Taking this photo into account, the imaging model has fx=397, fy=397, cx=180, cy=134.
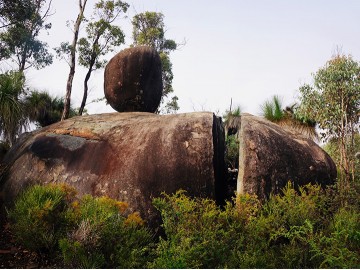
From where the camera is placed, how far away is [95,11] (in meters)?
24.2

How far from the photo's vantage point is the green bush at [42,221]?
6746 millimetres

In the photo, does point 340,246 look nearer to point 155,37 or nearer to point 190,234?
point 190,234

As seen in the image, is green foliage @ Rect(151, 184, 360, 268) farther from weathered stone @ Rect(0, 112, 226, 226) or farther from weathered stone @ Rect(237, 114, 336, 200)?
weathered stone @ Rect(0, 112, 226, 226)

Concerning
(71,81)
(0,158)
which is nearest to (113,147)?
(0,158)

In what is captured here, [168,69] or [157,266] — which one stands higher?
[168,69]

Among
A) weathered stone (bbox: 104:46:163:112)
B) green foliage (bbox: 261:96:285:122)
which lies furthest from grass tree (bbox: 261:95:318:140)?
weathered stone (bbox: 104:46:163:112)

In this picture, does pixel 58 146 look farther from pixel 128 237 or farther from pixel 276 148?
pixel 276 148

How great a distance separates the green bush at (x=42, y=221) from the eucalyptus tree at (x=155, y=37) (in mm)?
18772

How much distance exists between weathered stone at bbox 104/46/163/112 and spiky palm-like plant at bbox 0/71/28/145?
2.56 m

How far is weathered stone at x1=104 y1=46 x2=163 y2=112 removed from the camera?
11.2 m

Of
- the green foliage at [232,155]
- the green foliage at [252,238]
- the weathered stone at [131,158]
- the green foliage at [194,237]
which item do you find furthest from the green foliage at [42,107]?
the green foliage at [252,238]

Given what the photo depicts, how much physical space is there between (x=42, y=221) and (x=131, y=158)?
7.55 feet

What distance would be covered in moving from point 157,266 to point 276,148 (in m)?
4.10

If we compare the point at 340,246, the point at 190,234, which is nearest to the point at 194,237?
the point at 190,234
